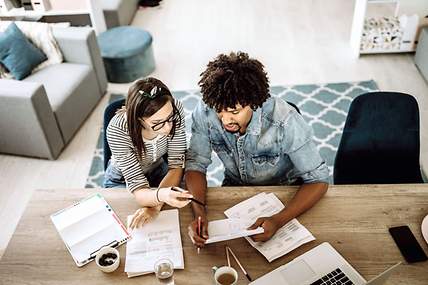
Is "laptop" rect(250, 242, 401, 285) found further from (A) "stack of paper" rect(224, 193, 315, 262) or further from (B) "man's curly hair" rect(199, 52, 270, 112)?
(B) "man's curly hair" rect(199, 52, 270, 112)

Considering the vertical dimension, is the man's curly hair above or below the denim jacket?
above

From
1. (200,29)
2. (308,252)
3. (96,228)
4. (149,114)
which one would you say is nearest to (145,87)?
(149,114)

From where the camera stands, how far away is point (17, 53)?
3.22m

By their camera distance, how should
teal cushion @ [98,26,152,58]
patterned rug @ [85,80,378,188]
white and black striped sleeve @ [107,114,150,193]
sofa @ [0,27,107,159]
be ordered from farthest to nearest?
1. teal cushion @ [98,26,152,58]
2. patterned rug @ [85,80,378,188]
3. sofa @ [0,27,107,159]
4. white and black striped sleeve @ [107,114,150,193]

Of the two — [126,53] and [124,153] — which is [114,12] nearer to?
[126,53]

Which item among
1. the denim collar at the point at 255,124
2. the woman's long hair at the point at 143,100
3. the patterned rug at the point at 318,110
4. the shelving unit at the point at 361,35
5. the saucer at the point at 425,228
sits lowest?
the patterned rug at the point at 318,110

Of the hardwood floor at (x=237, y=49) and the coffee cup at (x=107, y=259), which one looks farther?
the hardwood floor at (x=237, y=49)

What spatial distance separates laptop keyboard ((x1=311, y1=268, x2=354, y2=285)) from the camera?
1.46 metres

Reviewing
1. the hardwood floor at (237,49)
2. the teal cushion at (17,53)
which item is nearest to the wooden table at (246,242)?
the hardwood floor at (237,49)

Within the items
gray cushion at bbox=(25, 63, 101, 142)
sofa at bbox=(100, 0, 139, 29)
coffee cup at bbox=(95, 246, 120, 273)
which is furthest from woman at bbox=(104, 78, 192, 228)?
sofa at bbox=(100, 0, 139, 29)

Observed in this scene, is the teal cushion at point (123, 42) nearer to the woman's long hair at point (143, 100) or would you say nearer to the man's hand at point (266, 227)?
the woman's long hair at point (143, 100)

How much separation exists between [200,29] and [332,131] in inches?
79.9

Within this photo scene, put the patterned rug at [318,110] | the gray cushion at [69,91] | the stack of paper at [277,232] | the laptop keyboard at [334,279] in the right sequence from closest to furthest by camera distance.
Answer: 1. the laptop keyboard at [334,279]
2. the stack of paper at [277,232]
3. the patterned rug at [318,110]
4. the gray cushion at [69,91]

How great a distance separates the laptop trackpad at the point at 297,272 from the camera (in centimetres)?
148
